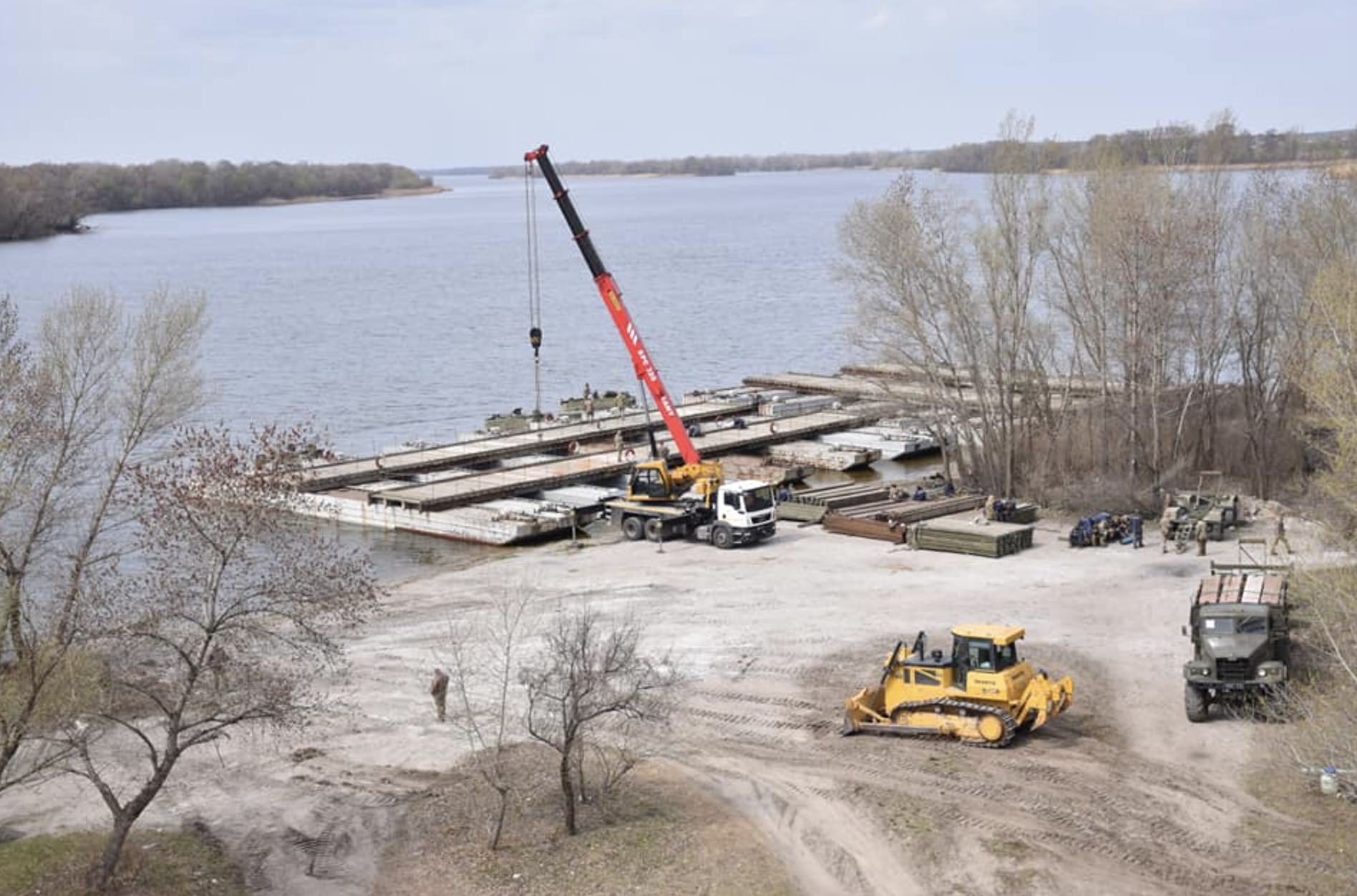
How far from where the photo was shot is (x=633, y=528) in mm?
43156

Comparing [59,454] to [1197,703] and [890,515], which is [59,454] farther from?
[890,515]

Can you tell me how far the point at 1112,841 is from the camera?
20906mm

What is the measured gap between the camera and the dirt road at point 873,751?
20.6m

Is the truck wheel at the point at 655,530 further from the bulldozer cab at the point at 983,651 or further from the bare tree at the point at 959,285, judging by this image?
the bulldozer cab at the point at 983,651

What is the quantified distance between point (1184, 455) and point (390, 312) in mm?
87043

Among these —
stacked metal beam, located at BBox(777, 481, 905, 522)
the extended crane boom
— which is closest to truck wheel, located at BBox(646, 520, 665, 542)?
the extended crane boom

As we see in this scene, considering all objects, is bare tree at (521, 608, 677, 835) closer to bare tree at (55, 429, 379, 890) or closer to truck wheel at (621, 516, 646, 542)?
bare tree at (55, 429, 379, 890)

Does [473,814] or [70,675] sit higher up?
[70,675]

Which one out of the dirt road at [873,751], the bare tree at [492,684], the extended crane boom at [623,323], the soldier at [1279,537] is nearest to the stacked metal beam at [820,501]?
the extended crane boom at [623,323]

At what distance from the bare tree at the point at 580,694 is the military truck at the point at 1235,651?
917cm

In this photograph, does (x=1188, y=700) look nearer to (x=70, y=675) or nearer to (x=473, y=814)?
(x=473, y=814)

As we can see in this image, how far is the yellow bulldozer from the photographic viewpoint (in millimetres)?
24578

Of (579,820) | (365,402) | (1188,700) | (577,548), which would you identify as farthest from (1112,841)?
(365,402)

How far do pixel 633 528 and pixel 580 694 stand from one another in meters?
21.5
